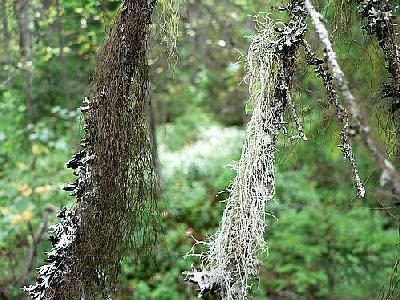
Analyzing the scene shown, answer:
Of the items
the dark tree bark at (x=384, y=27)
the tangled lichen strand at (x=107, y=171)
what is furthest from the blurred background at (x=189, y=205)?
the tangled lichen strand at (x=107, y=171)

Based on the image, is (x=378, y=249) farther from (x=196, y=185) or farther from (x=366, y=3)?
(x=366, y=3)

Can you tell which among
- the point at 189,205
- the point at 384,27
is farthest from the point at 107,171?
the point at 189,205

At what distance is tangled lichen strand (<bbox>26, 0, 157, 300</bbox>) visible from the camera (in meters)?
1.47

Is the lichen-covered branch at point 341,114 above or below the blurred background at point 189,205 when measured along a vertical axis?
below

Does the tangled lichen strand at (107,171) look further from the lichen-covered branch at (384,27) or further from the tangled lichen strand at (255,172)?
the lichen-covered branch at (384,27)

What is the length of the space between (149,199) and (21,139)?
3.52 metres

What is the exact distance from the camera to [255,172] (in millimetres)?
1479

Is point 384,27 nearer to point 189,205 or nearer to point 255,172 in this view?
point 255,172

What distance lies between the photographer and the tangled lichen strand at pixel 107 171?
1.47 metres

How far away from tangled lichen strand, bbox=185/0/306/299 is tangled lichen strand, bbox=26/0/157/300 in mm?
257

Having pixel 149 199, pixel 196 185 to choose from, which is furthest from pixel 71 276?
pixel 196 185

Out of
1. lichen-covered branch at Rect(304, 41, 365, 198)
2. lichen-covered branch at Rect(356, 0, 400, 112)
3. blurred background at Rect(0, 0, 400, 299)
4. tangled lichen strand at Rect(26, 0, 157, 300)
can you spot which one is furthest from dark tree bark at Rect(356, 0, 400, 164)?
blurred background at Rect(0, 0, 400, 299)

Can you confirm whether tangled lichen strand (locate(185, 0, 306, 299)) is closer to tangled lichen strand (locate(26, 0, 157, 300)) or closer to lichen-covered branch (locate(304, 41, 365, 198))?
lichen-covered branch (locate(304, 41, 365, 198))

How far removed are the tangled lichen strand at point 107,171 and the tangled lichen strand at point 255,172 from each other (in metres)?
0.26
